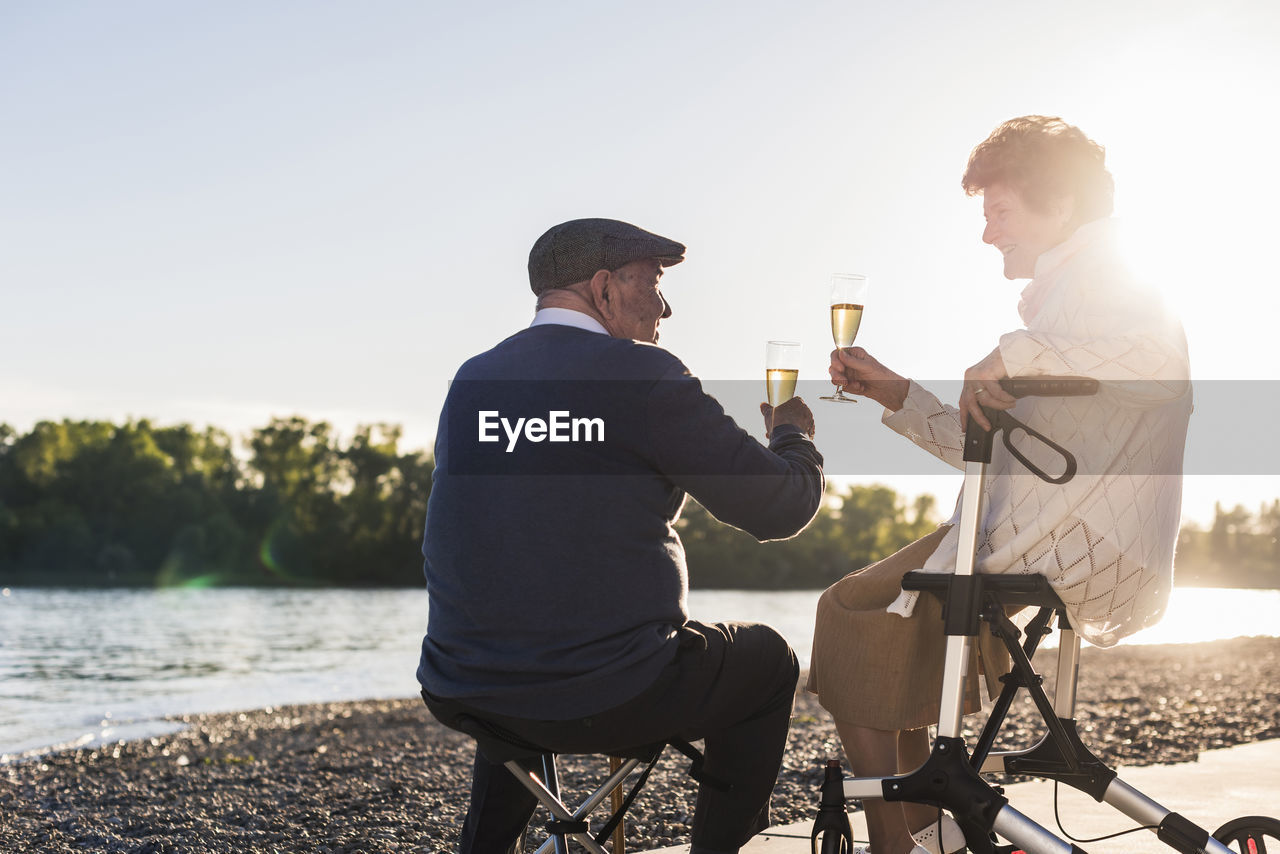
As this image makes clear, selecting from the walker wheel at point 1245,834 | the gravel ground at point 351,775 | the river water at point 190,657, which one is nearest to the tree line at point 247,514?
the river water at point 190,657

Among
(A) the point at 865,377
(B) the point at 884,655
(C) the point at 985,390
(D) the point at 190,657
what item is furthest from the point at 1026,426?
(D) the point at 190,657

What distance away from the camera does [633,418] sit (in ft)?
7.13

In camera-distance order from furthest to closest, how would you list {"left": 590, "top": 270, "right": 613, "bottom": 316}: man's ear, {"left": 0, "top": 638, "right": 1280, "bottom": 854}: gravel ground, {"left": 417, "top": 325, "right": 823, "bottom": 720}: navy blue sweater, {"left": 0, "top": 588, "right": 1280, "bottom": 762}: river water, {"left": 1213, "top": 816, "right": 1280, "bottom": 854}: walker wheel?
1. {"left": 0, "top": 588, "right": 1280, "bottom": 762}: river water
2. {"left": 0, "top": 638, "right": 1280, "bottom": 854}: gravel ground
3. {"left": 1213, "top": 816, "right": 1280, "bottom": 854}: walker wheel
4. {"left": 590, "top": 270, "right": 613, "bottom": 316}: man's ear
5. {"left": 417, "top": 325, "right": 823, "bottom": 720}: navy blue sweater

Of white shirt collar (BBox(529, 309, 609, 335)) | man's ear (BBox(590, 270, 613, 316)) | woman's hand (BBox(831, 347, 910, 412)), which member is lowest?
woman's hand (BBox(831, 347, 910, 412))

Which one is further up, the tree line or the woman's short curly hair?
the woman's short curly hair

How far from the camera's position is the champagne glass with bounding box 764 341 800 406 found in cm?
260

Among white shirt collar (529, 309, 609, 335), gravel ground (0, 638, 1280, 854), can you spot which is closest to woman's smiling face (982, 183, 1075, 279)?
white shirt collar (529, 309, 609, 335)

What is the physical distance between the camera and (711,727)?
2303 millimetres

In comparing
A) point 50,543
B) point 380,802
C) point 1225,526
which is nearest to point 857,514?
point 1225,526

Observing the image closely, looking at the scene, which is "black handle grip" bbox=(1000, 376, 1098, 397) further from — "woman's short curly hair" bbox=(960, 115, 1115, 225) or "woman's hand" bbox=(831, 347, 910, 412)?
"woman's short curly hair" bbox=(960, 115, 1115, 225)

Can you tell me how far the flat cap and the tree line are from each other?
7124 cm

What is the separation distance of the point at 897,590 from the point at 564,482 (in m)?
0.96

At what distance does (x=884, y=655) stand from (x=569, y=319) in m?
1.05

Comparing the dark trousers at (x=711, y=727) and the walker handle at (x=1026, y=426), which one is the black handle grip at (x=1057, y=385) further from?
the dark trousers at (x=711, y=727)
